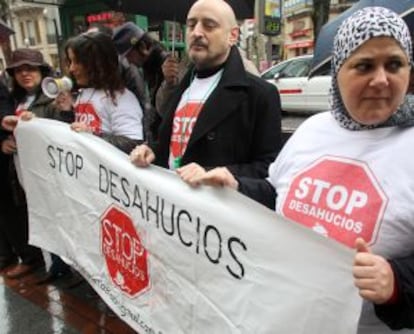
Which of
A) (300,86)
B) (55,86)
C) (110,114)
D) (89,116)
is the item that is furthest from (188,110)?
(300,86)

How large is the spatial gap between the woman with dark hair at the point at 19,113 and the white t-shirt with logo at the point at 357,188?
6.71ft

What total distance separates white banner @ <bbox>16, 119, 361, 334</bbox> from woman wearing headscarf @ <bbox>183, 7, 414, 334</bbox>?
0.08 meters

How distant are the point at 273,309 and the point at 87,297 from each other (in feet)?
6.77

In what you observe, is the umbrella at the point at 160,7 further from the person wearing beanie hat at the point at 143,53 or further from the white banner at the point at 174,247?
the white banner at the point at 174,247

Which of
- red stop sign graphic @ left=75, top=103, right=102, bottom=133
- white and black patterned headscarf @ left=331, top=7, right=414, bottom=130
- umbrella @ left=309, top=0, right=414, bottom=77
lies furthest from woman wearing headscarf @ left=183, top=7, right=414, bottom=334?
red stop sign graphic @ left=75, top=103, right=102, bottom=133

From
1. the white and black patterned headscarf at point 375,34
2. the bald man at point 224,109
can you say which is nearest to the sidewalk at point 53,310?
the bald man at point 224,109

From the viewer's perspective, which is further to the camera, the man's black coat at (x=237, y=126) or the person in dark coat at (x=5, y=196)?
the person in dark coat at (x=5, y=196)

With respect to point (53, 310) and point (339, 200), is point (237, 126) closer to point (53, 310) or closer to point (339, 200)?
point (339, 200)

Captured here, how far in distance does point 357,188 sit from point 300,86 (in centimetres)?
1054

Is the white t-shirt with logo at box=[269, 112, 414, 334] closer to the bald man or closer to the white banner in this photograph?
the white banner

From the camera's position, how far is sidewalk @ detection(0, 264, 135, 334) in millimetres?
2746

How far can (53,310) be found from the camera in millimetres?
2961

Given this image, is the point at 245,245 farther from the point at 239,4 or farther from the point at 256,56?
the point at 256,56

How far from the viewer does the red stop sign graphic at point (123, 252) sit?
2.03m
